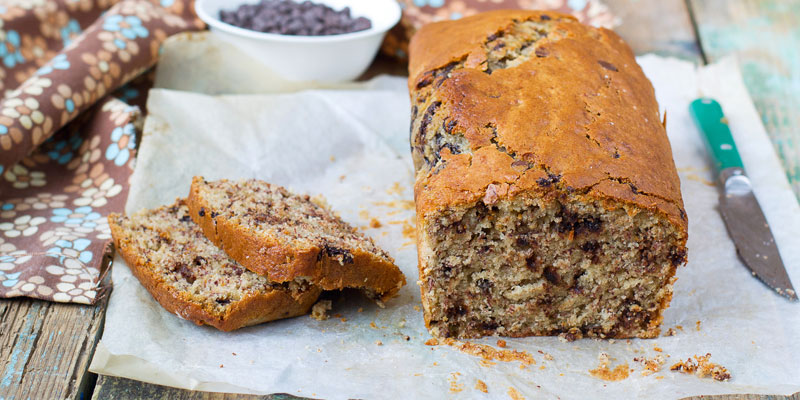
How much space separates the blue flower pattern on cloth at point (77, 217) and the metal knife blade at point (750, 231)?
2805 millimetres

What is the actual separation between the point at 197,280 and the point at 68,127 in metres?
1.68

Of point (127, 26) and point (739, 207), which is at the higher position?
point (127, 26)

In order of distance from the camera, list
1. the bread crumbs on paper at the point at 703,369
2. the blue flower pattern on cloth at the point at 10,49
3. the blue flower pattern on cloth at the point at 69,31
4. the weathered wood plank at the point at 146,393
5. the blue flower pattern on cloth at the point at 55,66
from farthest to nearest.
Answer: the blue flower pattern on cloth at the point at 69,31
the blue flower pattern on cloth at the point at 10,49
the blue flower pattern on cloth at the point at 55,66
the bread crumbs on paper at the point at 703,369
the weathered wood plank at the point at 146,393

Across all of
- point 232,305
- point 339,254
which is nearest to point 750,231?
point 339,254

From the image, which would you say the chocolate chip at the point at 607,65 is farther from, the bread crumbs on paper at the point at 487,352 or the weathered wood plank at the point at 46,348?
the weathered wood plank at the point at 46,348

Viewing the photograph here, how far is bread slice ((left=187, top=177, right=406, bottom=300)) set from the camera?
2678 millimetres

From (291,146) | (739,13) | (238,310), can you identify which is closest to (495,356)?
(238,310)

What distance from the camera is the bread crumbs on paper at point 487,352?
8.80ft

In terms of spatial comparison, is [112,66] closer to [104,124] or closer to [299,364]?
[104,124]

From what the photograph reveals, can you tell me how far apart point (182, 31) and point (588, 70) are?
2438 mm

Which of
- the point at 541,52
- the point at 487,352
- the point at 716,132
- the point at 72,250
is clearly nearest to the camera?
the point at 487,352

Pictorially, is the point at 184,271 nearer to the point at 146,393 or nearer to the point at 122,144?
the point at 146,393

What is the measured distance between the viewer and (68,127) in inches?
156

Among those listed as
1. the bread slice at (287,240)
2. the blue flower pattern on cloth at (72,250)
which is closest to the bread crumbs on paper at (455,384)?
the bread slice at (287,240)
